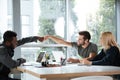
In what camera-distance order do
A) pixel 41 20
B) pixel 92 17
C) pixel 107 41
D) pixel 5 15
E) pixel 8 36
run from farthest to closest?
pixel 92 17
pixel 41 20
pixel 5 15
pixel 107 41
pixel 8 36

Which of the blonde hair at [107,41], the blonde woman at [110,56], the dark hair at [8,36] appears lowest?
the blonde woman at [110,56]

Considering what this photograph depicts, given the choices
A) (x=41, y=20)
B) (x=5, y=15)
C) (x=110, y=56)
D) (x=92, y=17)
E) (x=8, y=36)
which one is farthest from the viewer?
(x=92, y=17)

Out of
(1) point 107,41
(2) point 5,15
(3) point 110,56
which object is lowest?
(3) point 110,56

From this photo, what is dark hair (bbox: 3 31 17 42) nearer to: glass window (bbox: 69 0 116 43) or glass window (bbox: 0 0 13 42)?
glass window (bbox: 0 0 13 42)

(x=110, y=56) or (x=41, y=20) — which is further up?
(x=41, y=20)

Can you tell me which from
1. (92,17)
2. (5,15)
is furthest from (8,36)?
(92,17)

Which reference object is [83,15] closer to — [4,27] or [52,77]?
[4,27]

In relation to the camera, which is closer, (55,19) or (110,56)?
(110,56)

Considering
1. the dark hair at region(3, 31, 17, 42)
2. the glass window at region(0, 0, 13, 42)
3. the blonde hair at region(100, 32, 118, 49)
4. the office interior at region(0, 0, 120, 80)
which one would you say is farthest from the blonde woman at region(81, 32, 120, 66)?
the glass window at region(0, 0, 13, 42)

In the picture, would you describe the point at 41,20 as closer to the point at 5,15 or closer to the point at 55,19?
the point at 55,19

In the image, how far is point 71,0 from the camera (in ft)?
18.1

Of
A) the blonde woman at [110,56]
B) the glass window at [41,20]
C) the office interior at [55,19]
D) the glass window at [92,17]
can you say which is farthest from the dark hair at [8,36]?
the glass window at [92,17]

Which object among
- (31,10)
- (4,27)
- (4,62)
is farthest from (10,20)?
(4,62)

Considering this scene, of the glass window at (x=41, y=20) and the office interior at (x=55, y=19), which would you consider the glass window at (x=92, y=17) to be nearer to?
the office interior at (x=55, y=19)
